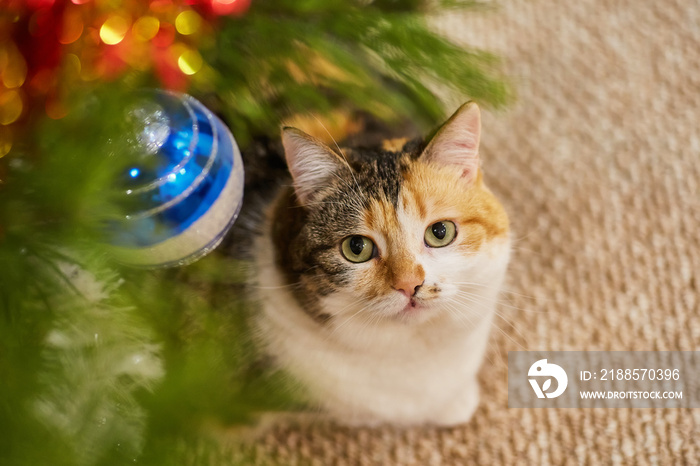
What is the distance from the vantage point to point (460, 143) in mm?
787

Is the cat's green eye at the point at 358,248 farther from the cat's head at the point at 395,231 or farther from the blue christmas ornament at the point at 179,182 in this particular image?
the blue christmas ornament at the point at 179,182

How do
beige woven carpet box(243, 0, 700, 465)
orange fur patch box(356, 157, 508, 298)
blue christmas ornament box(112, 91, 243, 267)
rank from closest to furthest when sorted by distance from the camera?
blue christmas ornament box(112, 91, 243, 267) → orange fur patch box(356, 157, 508, 298) → beige woven carpet box(243, 0, 700, 465)

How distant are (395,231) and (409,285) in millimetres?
81

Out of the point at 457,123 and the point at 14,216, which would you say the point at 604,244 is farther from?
the point at 14,216

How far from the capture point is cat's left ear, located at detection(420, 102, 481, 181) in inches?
29.0

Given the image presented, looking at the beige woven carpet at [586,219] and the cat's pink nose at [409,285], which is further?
the beige woven carpet at [586,219]

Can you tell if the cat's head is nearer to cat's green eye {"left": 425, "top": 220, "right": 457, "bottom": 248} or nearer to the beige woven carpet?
cat's green eye {"left": 425, "top": 220, "right": 457, "bottom": 248}

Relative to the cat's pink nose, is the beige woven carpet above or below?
below

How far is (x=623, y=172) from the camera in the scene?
131 centimetres

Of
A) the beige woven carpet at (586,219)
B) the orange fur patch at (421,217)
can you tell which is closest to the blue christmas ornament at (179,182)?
the orange fur patch at (421,217)

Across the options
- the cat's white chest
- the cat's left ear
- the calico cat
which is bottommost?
the cat's white chest

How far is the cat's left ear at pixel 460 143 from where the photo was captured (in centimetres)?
74

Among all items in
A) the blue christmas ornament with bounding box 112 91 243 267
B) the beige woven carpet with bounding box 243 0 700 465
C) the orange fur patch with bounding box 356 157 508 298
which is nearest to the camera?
the blue christmas ornament with bounding box 112 91 243 267

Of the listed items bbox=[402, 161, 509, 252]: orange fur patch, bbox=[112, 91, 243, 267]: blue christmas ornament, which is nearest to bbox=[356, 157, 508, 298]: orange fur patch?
bbox=[402, 161, 509, 252]: orange fur patch
